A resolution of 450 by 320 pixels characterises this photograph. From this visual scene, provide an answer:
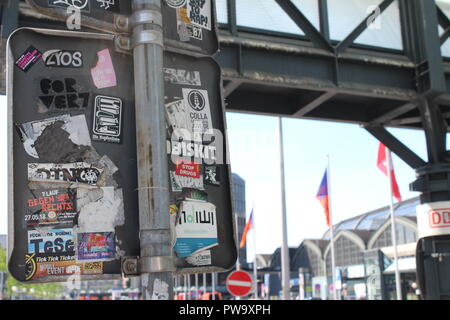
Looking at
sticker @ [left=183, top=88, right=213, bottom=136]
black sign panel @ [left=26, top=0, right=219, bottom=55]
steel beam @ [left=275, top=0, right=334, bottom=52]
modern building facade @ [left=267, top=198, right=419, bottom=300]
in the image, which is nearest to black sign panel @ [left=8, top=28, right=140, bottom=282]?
black sign panel @ [left=26, top=0, right=219, bottom=55]

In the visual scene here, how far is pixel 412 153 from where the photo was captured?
1320 centimetres

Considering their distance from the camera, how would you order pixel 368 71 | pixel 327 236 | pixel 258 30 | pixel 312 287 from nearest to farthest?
pixel 258 30 → pixel 368 71 → pixel 312 287 → pixel 327 236

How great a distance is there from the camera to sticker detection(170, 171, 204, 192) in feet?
9.55

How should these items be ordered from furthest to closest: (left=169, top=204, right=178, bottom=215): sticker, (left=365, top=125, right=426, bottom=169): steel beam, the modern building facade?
the modern building facade < (left=365, top=125, right=426, bottom=169): steel beam < (left=169, top=204, right=178, bottom=215): sticker

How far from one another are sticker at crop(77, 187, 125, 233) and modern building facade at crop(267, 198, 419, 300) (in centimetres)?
5152

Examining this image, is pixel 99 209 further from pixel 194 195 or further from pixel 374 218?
pixel 374 218

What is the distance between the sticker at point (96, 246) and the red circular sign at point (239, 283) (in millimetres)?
16062

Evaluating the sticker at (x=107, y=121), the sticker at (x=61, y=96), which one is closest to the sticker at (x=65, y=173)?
the sticker at (x=107, y=121)

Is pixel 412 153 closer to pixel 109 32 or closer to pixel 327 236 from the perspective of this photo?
pixel 109 32

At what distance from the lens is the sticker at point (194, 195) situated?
2.96 meters

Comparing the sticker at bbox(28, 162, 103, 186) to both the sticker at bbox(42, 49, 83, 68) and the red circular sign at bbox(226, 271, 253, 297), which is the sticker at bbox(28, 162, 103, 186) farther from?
the red circular sign at bbox(226, 271, 253, 297)

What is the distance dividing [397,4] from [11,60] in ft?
36.6

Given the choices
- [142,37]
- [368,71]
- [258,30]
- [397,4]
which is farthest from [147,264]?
[397,4]

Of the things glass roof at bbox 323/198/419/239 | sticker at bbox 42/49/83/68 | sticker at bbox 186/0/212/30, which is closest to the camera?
sticker at bbox 42/49/83/68
